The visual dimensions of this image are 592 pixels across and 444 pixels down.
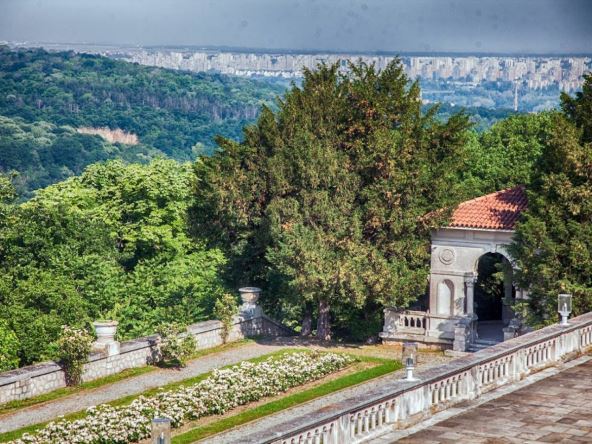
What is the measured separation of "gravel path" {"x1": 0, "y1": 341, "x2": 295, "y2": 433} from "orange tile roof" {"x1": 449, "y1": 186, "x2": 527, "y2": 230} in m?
6.68

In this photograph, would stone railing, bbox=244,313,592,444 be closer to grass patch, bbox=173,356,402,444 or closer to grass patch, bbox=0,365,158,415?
grass patch, bbox=173,356,402,444

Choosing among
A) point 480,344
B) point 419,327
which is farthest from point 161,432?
point 419,327

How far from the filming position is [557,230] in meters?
35.9

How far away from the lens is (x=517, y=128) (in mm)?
59562

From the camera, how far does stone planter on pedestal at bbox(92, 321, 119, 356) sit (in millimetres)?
33719

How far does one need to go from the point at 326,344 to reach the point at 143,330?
804 cm

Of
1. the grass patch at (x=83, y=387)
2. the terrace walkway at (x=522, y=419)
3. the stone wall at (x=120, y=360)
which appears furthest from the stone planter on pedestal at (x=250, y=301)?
the terrace walkway at (x=522, y=419)

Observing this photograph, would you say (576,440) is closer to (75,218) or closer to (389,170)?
(389,170)

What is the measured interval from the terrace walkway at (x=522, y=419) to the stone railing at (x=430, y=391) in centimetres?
26

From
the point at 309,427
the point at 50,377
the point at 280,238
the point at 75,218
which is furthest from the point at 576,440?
the point at 75,218

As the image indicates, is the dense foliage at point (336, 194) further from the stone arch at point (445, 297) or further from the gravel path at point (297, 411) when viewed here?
the gravel path at point (297, 411)

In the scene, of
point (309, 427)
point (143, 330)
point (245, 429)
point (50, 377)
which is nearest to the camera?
point (309, 427)

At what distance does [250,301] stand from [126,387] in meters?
8.49

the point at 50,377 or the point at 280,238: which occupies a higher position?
the point at 280,238
